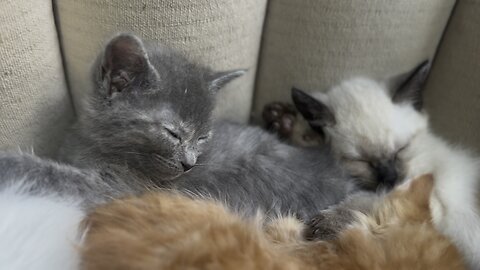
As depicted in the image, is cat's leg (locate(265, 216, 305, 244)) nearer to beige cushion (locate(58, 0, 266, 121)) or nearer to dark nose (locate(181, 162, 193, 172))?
dark nose (locate(181, 162, 193, 172))

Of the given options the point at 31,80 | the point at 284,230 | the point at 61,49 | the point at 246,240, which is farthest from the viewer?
the point at 61,49

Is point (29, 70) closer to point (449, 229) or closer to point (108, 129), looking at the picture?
point (108, 129)

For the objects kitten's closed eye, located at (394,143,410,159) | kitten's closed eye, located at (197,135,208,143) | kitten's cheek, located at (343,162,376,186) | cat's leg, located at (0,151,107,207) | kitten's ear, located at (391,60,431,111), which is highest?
kitten's ear, located at (391,60,431,111)

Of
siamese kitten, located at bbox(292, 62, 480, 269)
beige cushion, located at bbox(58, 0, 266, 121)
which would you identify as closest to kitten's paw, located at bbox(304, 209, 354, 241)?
siamese kitten, located at bbox(292, 62, 480, 269)

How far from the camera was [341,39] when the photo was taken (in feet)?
4.62

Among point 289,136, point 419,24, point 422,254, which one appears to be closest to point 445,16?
point 419,24

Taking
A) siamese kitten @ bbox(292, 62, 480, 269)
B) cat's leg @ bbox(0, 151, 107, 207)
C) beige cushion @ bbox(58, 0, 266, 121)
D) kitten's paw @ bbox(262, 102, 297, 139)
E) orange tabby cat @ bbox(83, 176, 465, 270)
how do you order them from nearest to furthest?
1. orange tabby cat @ bbox(83, 176, 465, 270)
2. cat's leg @ bbox(0, 151, 107, 207)
3. beige cushion @ bbox(58, 0, 266, 121)
4. siamese kitten @ bbox(292, 62, 480, 269)
5. kitten's paw @ bbox(262, 102, 297, 139)

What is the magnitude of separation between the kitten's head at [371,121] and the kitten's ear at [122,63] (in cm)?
47

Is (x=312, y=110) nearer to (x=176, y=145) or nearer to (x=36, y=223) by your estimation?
(x=176, y=145)

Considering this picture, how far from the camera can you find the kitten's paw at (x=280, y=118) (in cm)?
148

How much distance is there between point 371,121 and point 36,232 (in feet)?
2.97

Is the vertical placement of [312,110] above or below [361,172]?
above

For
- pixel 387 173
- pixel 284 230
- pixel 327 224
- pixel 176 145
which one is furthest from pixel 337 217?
pixel 176 145

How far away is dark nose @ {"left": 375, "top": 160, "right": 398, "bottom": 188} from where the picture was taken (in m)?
1.33
